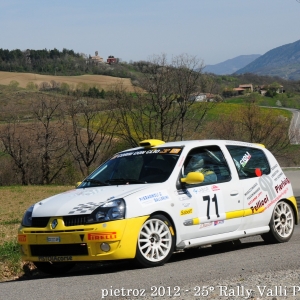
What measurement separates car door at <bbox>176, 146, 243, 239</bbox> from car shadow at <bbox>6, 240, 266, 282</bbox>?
1.76 feet

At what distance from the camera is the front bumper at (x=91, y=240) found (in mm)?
7668

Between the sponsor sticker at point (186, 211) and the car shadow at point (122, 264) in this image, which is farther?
the sponsor sticker at point (186, 211)

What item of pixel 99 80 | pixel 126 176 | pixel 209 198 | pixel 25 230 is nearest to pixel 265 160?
pixel 209 198

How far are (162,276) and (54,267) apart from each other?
6.33 feet

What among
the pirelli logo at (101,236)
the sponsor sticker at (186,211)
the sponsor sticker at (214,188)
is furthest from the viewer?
the sponsor sticker at (214,188)

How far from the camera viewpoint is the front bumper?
767cm

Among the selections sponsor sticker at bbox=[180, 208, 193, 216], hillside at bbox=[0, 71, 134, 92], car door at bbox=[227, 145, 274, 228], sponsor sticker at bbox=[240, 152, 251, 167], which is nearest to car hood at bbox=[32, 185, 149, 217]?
sponsor sticker at bbox=[180, 208, 193, 216]

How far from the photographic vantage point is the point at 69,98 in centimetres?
6481

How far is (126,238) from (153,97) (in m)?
45.5

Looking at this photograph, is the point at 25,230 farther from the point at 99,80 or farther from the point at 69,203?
the point at 99,80

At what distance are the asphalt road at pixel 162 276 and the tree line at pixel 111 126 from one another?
43361 millimetres

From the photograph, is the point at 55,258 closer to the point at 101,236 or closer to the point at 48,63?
the point at 101,236

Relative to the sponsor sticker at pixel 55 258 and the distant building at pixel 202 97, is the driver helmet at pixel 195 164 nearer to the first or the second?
the sponsor sticker at pixel 55 258

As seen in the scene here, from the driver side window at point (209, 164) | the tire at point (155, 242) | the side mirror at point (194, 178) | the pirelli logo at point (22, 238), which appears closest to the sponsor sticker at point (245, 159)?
the driver side window at point (209, 164)
